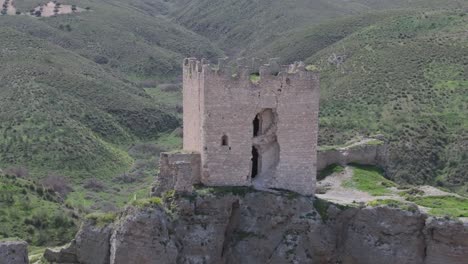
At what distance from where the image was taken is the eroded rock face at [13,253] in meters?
22.6

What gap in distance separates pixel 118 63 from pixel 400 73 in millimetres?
47732

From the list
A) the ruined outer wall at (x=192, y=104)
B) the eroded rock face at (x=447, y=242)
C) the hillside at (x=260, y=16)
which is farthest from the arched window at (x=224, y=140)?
the hillside at (x=260, y=16)

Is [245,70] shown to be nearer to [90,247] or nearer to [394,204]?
[394,204]

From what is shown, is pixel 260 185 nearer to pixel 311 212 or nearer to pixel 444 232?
pixel 311 212

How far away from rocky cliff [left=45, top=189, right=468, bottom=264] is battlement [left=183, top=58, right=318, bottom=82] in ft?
11.1

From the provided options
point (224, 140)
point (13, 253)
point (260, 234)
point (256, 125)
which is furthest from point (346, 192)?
point (13, 253)

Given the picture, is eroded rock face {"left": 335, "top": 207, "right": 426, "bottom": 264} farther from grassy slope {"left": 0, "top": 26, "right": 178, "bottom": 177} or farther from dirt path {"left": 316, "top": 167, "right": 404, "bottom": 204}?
grassy slope {"left": 0, "top": 26, "right": 178, "bottom": 177}

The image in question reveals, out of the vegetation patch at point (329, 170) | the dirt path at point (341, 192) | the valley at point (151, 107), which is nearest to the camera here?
the dirt path at point (341, 192)

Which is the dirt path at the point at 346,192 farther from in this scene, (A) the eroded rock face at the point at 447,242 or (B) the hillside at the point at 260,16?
(B) the hillside at the point at 260,16

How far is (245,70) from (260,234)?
476 cm

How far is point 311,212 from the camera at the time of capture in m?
23.2

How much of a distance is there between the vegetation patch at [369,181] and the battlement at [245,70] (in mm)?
4860

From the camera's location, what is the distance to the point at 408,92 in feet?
196

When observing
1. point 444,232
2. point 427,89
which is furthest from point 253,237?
point 427,89
